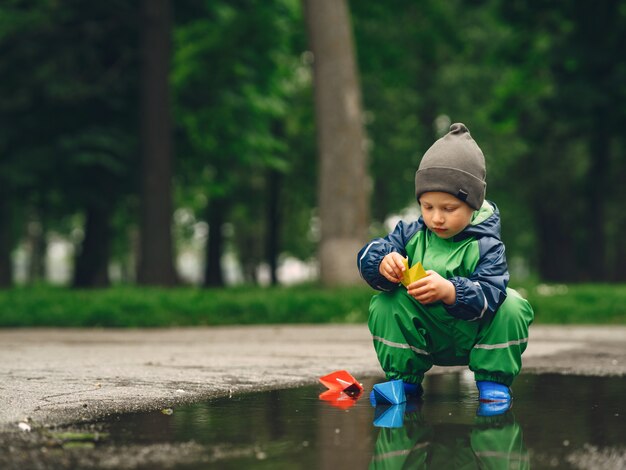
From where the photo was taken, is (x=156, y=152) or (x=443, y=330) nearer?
(x=443, y=330)

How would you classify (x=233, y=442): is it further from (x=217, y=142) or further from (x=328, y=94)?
(x=217, y=142)

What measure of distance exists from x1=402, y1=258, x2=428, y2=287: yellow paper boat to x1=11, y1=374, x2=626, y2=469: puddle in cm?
59

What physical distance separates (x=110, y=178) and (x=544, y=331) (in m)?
11.2

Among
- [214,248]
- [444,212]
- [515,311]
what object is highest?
[214,248]

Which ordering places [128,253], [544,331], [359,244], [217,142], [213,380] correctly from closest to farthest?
[213,380] → [544,331] → [359,244] → [217,142] → [128,253]

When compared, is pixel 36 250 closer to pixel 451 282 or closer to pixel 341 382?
pixel 341 382

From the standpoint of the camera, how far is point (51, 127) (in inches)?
760

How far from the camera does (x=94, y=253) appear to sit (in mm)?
21500

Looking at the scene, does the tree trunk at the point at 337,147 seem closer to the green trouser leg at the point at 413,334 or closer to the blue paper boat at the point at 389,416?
the green trouser leg at the point at 413,334

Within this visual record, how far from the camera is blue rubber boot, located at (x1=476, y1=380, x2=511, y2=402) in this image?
4844 millimetres

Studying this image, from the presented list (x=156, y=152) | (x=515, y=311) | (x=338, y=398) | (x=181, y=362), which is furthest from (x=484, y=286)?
(x=156, y=152)

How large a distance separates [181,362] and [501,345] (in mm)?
3037

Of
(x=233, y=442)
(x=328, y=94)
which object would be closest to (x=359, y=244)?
(x=328, y=94)

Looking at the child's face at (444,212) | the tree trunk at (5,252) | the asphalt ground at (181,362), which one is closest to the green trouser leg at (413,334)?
the child's face at (444,212)
